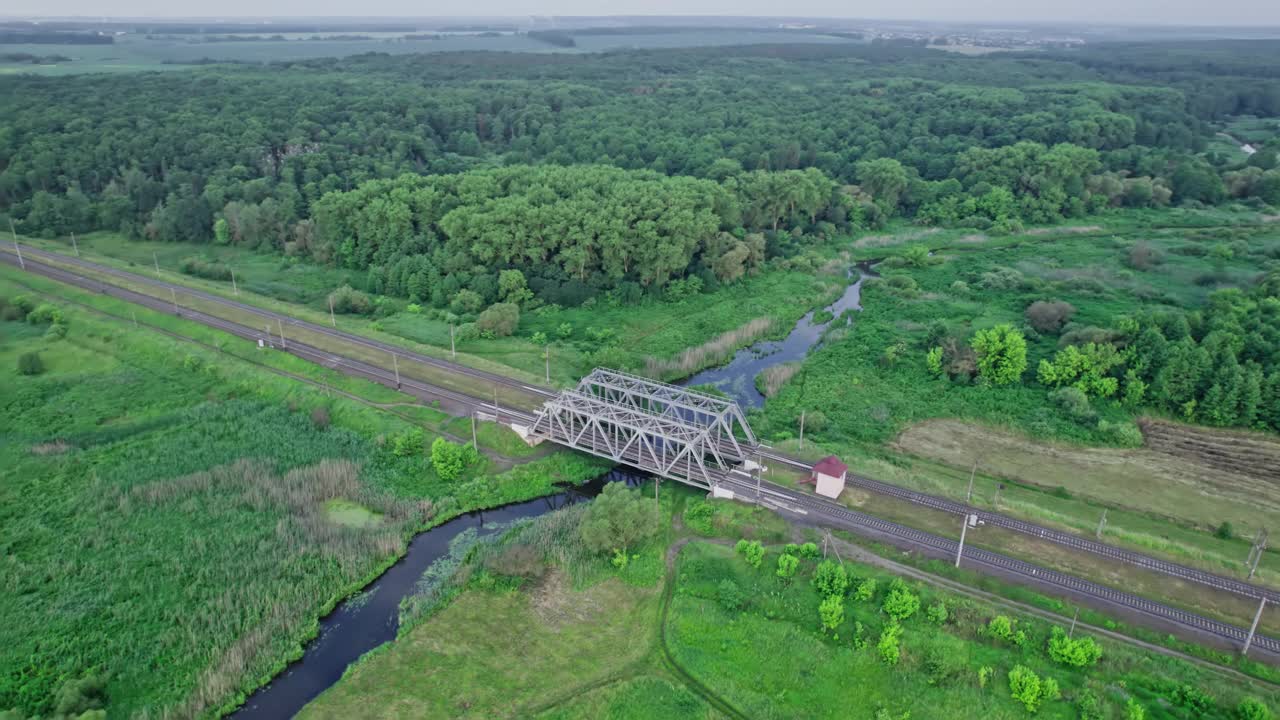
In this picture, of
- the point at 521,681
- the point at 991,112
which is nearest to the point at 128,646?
the point at 521,681

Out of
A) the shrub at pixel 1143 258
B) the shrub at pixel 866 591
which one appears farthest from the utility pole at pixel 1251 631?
the shrub at pixel 1143 258

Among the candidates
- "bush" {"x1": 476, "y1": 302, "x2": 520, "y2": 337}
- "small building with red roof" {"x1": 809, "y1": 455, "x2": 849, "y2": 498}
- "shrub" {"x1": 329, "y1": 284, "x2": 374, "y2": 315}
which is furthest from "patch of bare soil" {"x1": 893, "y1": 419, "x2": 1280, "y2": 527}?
"shrub" {"x1": 329, "y1": 284, "x2": 374, "y2": 315}

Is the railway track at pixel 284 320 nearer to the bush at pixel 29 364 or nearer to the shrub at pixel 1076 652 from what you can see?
the bush at pixel 29 364

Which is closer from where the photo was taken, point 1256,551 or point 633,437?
point 1256,551

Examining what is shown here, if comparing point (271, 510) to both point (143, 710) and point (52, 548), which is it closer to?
point (52, 548)

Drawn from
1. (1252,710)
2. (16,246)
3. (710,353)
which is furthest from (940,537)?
(16,246)

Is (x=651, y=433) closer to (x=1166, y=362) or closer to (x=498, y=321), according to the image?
(x=498, y=321)

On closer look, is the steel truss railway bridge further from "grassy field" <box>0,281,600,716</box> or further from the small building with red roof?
the small building with red roof
